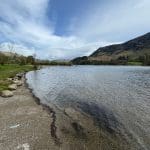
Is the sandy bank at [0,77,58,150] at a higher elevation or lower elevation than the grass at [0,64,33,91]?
higher

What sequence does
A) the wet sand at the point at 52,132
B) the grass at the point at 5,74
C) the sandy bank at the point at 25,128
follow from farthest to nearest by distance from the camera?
1. the grass at the point at 5,74
2. the wet sand at the point at 52,132
3. the sandy bank at the point at 25,128

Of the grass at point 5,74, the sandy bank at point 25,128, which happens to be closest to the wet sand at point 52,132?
the sandy bank at point 25,128

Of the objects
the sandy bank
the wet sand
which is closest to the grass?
the sandy bank

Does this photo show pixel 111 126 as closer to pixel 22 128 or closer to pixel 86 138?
pixel 86 138

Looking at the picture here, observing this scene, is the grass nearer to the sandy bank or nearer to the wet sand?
the sandy bank

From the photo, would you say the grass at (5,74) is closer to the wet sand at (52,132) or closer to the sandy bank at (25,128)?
the sandy bank at (25,128)

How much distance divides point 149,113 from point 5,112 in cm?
2067

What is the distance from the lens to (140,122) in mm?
24219

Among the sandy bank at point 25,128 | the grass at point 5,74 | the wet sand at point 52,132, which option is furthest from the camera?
the grass at point 5,74

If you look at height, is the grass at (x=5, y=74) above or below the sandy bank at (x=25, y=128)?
below

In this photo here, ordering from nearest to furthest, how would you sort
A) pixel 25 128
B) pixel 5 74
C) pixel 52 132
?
1. pixel 52 132
2. pixel 25 128
3. pixel 5 74

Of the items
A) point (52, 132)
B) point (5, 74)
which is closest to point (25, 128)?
point (52, 132)

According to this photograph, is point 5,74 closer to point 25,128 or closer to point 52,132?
point 25,128

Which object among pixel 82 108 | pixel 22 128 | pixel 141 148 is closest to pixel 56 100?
pixel 82 108
